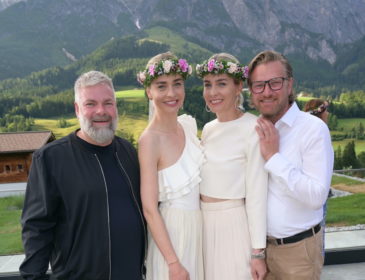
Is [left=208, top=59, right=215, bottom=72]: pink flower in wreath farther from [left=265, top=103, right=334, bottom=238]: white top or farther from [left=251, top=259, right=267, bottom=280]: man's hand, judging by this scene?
[left=251, top=259, right=267, bottom=280]: man's hand

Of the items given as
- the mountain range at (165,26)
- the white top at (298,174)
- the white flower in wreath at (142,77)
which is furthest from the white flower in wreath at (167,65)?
the mountain range at (165,26)

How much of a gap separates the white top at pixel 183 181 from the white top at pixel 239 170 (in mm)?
60

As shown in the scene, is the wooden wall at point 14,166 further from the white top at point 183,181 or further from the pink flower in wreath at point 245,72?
the pink flower in wreath at point 245,72

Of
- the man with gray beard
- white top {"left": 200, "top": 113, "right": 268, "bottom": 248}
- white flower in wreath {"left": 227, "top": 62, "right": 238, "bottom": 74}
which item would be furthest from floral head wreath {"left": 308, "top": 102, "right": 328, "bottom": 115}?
the man with gray beard

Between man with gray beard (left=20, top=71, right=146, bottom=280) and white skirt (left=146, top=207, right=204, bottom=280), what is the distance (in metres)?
0.17

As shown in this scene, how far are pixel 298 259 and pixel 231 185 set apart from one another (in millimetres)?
642

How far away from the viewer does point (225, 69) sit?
2.25 metres

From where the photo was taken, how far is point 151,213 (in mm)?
2176

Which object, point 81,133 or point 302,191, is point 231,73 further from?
point 81,133

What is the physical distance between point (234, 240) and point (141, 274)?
68 cm

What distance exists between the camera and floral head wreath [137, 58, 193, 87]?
2227 mm

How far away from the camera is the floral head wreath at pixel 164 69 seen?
2227 millimetres

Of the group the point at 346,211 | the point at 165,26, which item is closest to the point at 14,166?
the point at 346,211

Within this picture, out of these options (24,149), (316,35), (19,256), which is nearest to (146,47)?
(24,149)
